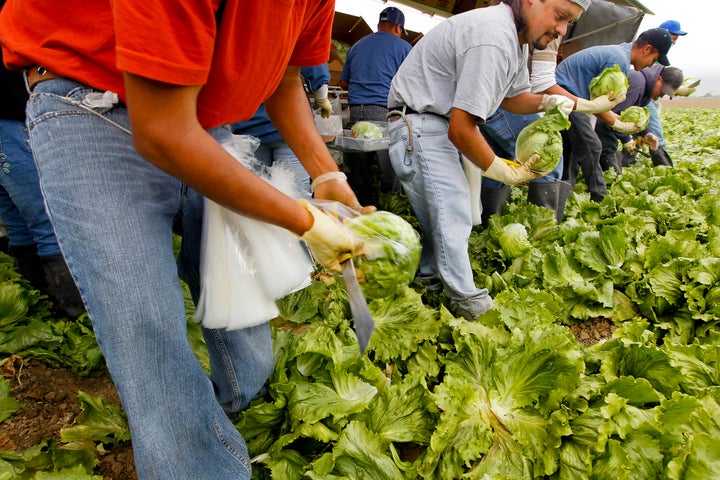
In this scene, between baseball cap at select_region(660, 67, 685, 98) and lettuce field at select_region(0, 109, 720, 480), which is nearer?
lettuce field at select_region(0, 109, 720, 480)

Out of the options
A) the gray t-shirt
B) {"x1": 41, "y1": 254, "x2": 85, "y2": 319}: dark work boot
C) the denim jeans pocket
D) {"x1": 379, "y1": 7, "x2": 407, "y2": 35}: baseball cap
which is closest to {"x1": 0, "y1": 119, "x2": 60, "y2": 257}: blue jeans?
{"x1": 41, "y1": 254, "x2": 85, "y2": 319}: dark work boot

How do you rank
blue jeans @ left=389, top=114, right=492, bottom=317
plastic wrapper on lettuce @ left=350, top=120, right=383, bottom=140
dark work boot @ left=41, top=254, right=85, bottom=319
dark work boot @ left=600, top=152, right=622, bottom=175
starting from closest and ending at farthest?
dark work boot @ left=41, top=254, right=85, bottom=319
blue jeans @ left=389, top=114, right=492, bottom=317
plastic wrapper on lettuce @ left=350, top=120, right=383, bottom=140
dark work boot @ left=600, top=152, right=622, bottom=175

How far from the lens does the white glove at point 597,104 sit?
4.28 m

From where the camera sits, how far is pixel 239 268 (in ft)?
4.96

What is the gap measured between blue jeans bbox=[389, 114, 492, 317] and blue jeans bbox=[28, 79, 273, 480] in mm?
1808

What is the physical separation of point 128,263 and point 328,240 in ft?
1.93

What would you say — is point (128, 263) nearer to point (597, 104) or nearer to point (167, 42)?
point (167, 42)

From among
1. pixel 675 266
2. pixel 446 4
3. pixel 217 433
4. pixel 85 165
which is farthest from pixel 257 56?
pixel 446 4

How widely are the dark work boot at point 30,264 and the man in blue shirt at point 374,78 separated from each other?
11.7 ft

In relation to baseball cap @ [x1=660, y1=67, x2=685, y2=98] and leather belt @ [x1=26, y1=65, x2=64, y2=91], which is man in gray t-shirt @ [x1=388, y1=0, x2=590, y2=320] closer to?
leather belt @ [x1=26, y1=65, x2=64, y2=91]

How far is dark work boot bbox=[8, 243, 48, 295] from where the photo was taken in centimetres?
307

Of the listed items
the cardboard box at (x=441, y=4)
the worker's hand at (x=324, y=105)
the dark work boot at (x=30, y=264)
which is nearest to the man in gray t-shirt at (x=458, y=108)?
the worker's hand at (x=324, y=105)

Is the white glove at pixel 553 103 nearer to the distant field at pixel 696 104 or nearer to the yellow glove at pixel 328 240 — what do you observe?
the yellow glove at pixel 328 240

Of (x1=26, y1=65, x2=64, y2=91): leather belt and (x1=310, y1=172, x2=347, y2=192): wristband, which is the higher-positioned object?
(x1=26, y1=65, x2=64, y2=91): leather belt
